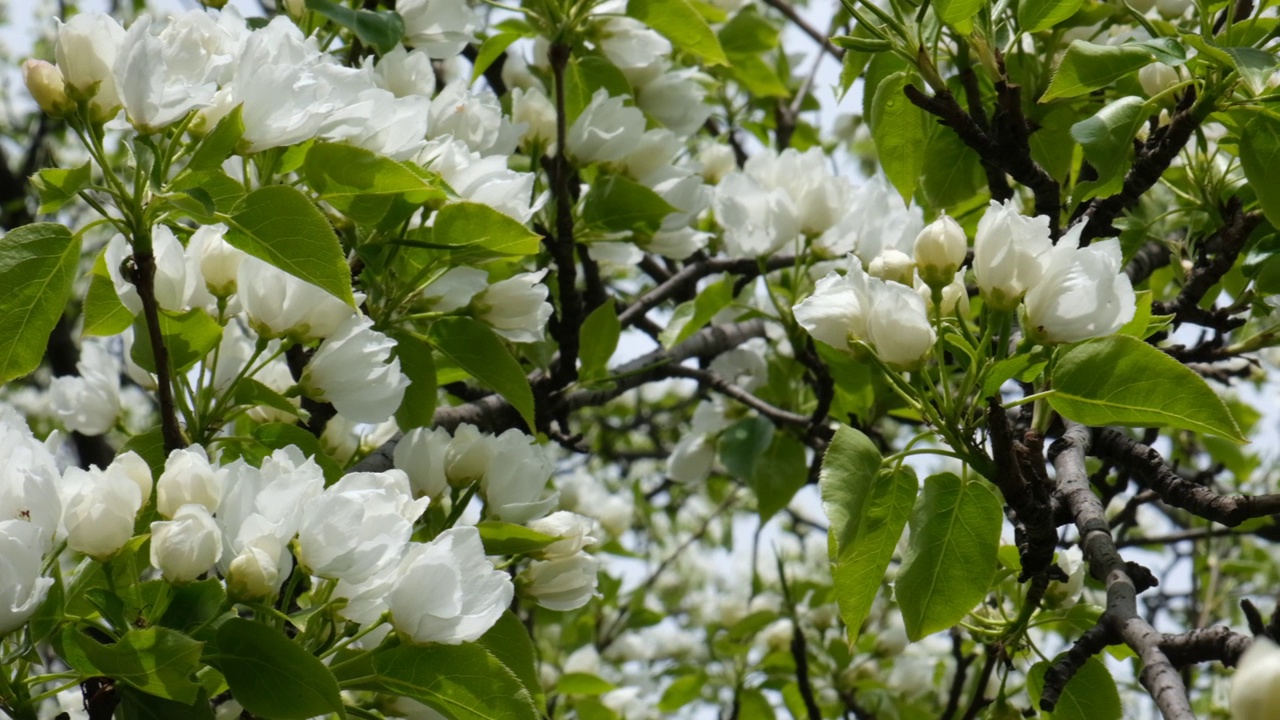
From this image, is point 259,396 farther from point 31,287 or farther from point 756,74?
point 756,74

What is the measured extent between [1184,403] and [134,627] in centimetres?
102

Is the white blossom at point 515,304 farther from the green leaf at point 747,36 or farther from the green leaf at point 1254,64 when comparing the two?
the green leaf at point 747,36

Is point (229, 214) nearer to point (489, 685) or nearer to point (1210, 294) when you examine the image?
point (489, 685)

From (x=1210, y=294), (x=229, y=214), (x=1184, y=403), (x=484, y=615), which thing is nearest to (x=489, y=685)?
(x=484, y=615)

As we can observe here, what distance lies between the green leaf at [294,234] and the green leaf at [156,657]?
370 millimetres

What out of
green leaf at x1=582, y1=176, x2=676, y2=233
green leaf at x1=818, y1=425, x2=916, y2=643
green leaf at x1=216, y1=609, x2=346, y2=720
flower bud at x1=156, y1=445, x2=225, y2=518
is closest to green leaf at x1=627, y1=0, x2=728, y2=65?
green leaf at x1=582, y1=176, x2=676, y2=233

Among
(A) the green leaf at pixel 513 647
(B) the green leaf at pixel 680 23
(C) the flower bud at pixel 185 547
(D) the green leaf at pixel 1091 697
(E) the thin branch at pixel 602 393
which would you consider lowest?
(E) the thin branch at pixel 602 393

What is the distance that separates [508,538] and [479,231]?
0.37 metres

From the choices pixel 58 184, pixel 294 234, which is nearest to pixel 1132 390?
pixel 294 234

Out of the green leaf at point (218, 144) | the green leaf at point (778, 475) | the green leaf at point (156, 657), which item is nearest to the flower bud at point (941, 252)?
the green leaf at point (218, 144)

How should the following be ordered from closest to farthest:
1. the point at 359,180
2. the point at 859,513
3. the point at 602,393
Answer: the point at 859,513
the point at 359,180
the point at 602,393

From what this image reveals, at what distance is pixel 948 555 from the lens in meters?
1.31

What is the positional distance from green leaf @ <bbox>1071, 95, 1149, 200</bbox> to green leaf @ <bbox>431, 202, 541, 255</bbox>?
0.65 meters

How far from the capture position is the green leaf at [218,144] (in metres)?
1.27
